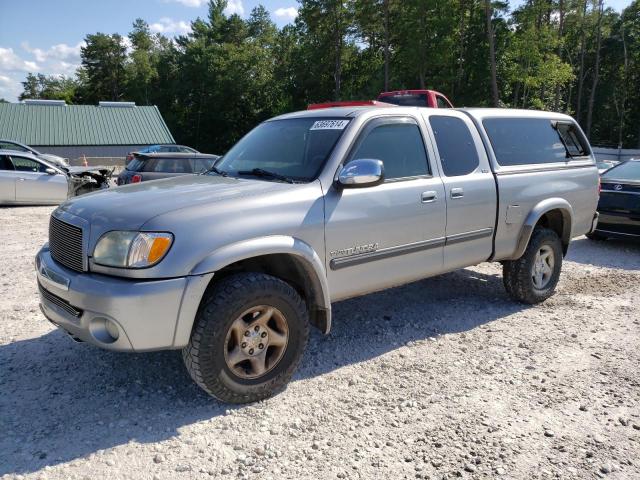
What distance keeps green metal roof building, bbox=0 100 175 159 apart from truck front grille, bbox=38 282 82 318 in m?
32.0

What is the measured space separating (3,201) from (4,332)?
9605 mm

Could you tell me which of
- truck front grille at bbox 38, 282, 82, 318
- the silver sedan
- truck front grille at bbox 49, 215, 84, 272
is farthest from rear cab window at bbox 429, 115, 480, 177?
the silver sedan

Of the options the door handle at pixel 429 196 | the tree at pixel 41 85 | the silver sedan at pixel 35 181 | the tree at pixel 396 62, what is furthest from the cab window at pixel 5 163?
the tree at pixel 41 85

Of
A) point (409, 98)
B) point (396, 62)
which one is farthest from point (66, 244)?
point (396, 62)

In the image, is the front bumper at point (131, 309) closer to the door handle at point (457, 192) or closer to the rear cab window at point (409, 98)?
the door handle at point (457, 192)

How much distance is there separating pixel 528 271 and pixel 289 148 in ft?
9.31

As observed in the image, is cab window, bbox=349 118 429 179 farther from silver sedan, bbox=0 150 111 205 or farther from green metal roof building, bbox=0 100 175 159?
green metal roof building, bbox=0 100 175 159

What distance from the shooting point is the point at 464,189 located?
462 cm

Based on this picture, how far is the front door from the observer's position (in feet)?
12.4

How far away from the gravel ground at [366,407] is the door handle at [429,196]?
1242 mm

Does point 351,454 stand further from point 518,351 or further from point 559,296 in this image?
point 559,296

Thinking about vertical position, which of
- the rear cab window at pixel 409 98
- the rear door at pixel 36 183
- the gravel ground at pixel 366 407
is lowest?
the gravel ground at pixel 366 407

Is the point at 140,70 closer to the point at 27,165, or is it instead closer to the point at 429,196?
the point at 27,165

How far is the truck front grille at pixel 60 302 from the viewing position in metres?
3.19
